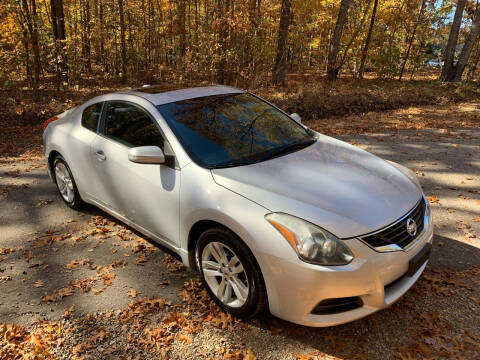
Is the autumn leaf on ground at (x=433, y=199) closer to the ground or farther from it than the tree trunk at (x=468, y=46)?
closer to the ground

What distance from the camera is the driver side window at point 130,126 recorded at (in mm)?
3430

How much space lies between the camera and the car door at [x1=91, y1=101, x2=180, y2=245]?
3.20m

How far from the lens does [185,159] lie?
10.2 feet

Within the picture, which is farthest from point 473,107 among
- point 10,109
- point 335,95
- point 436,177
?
point 10,109

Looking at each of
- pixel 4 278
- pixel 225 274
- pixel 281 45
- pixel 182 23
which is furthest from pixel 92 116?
pixel 182 23

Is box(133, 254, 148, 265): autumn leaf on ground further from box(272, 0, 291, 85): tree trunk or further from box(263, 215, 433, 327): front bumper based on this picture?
box(272, 0, 291, 85): tree trunk

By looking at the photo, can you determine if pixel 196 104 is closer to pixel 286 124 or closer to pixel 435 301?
pixel 286 124

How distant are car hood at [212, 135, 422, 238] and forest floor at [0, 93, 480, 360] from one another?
0.92 meters

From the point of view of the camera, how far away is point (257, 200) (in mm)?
2619

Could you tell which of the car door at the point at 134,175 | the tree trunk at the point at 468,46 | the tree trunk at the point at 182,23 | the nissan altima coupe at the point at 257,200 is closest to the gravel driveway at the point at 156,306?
the nissan altima coupe at the point at 257,200

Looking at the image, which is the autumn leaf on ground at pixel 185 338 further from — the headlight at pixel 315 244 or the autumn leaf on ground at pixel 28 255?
the autumn leaf on ground at pixel 28 255

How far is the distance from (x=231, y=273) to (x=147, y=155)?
4.02ft

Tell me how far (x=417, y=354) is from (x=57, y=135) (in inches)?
184

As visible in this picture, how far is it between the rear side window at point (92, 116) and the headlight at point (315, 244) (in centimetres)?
281
